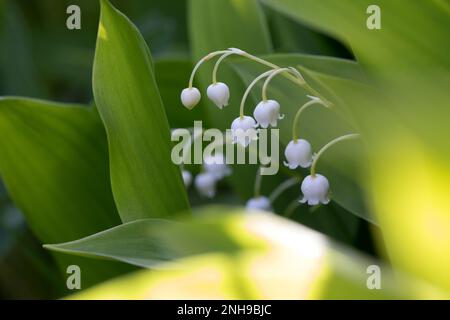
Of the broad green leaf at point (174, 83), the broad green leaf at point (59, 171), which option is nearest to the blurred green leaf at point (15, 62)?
the broad green leaf at point (174, 83)

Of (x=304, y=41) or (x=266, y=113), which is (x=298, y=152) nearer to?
(x=266, y=113)

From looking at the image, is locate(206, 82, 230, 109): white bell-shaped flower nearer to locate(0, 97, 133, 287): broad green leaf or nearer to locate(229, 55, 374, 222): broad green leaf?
locate(229, 55, 374, 222): broad green leaf

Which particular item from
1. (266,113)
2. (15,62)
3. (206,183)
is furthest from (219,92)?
(15,62)

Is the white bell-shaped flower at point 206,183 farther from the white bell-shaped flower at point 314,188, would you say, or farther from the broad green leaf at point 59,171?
the white bell-shaped flower at point 314,188

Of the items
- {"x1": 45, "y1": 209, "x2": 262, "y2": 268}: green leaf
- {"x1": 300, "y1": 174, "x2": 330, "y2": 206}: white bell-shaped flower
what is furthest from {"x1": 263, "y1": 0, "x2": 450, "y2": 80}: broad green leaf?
{"x1": 45, "y1": 209, "x2": 262, "y2": 268}: green leaf

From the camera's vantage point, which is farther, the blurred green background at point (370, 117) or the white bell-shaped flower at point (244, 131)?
the white bell-shaped flower at point (244, 131)

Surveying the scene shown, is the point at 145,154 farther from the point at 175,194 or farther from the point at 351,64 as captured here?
the point at 351,64

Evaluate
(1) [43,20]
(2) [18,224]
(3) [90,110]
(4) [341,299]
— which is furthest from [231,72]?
(1) [43,20]
